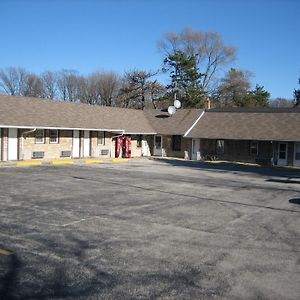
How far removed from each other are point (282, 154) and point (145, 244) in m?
27.5

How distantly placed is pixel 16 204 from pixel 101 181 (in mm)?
6854

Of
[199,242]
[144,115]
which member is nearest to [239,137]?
[144,115]

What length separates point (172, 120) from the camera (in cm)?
Result: 4088

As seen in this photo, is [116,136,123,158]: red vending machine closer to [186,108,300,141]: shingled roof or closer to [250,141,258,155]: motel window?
[186,108,300,141]: shingled roof

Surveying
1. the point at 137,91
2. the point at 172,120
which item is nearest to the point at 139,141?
the point at 172,120

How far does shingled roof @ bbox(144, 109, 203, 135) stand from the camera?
3872 centimetres

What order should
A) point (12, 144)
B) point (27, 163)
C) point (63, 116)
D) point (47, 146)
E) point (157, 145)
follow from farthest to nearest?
1. point (157, 145)
2. point (63, 116)
3. point (47, 146)
4. point (12, 144)
5. point (27, 163)

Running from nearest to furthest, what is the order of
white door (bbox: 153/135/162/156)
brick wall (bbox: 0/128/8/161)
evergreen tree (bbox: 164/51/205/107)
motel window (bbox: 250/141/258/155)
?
brick wall (bbox: 0/128/8/161), motel window (bbox: 250/141/258/155), white door (bbox: 153/135/162/156), evergreen tree (bbox: 164/51/205/107)

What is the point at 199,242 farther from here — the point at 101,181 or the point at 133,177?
the point at 133,177

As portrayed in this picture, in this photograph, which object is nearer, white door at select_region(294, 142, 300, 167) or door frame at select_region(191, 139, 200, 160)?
white door at select_region(294, 142, 300, 167)

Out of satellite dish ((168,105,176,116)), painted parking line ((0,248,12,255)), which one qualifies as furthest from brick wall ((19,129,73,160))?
painted parking line ((0,248,12,255))

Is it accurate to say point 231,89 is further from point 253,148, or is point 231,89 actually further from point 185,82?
point 253,148

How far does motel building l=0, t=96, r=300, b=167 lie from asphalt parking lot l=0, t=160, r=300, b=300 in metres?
13.4

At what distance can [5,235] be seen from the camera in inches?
351
